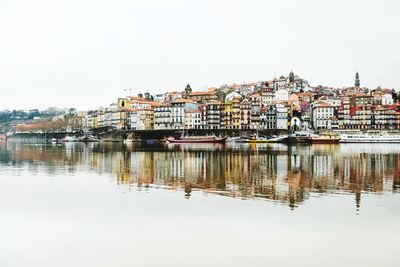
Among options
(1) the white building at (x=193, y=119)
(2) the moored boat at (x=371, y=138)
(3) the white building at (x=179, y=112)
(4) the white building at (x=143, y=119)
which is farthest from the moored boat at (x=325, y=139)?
(4) the white building at (x=143, y=119)

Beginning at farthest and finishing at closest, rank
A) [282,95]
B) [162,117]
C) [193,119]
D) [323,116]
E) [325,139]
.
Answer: [282,95]
[162,117]
[193,119]
[323,116]
[325,139]

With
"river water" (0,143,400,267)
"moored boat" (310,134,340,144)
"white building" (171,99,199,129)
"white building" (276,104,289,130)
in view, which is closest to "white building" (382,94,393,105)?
"white building" (276,104,289,130)

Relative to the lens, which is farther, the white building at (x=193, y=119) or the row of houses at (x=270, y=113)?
the white building at (x=193, y=119)

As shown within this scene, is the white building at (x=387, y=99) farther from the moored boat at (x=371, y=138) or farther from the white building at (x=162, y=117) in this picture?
the white building at (x=162, y=117)

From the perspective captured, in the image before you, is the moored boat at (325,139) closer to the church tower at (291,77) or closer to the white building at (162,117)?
the white building at (162,117)

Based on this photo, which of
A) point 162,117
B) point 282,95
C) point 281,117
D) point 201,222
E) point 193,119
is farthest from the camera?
point 282,95

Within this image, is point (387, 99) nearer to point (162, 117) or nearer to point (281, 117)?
point (281, 117)

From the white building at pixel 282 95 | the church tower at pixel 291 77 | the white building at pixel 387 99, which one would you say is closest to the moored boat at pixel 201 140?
the white building at pixel 282 95

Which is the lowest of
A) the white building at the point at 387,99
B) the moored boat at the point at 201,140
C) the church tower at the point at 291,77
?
the moored boat at the point at 201,140

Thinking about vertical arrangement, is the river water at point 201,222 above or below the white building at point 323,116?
below

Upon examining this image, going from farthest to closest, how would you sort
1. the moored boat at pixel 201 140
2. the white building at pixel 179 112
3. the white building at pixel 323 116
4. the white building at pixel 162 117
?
the white building at pixel 162 117
the white building at pixel 179 112
the white building at pixel 323 116
the moored boat at pixel 201 140

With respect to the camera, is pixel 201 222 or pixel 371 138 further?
pixel 371 138

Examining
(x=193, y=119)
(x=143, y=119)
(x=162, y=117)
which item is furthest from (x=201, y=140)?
(x=143, y=119)

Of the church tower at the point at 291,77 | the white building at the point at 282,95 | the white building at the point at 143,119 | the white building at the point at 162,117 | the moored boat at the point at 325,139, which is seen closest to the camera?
the moored boat at the point at 325,139
